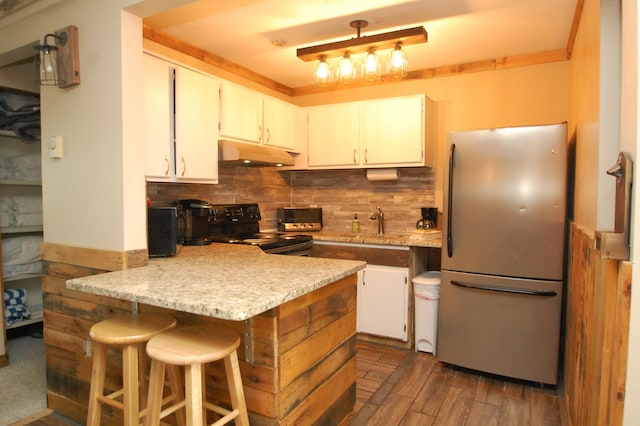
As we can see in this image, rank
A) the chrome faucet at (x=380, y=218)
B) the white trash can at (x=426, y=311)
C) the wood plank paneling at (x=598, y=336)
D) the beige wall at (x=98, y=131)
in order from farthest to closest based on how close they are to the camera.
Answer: the chrome faucet at (x=380, y=218) < the white trash can at (x=426, y=311) < the beige wall at (x=98, y=131) < the wood plank paneling at (x=598, y=336)

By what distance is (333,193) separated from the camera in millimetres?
4219

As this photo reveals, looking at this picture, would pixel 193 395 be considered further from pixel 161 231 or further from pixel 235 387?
pixel 161 231

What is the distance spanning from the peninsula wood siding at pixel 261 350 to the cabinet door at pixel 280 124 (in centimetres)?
185

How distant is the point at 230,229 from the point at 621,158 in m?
2.79

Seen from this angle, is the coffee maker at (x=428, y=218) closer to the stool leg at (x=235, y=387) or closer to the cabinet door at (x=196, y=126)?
the cabinet door at (x=196, y=126)

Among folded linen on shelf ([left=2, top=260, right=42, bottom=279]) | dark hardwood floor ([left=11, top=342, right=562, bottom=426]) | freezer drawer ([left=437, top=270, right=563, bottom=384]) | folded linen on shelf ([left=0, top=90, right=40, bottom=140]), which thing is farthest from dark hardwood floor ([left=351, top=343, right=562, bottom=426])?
folded linen on shelf ([left=0, top=90, right=40, bottom=140])

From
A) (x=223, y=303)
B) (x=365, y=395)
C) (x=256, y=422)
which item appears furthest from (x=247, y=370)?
(x=365, y=395)

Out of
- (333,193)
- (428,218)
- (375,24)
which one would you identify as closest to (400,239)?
(428,218)

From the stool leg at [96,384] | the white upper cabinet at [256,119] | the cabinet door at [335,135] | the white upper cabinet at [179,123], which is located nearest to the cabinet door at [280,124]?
the white upper cabinet at [256,119]

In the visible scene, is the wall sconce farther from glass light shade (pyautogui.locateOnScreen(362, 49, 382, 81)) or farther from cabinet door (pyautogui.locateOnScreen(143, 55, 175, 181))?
glass light shade (pyautogui.locateOnScreen(362, 49, 382, 81))

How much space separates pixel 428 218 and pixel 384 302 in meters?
0.89

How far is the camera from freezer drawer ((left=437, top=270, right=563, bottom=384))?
2586 millimetres

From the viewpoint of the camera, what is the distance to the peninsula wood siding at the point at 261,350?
5.13 ft

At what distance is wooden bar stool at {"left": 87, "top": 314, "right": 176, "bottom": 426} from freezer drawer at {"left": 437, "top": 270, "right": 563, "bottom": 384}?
6.58 feet
